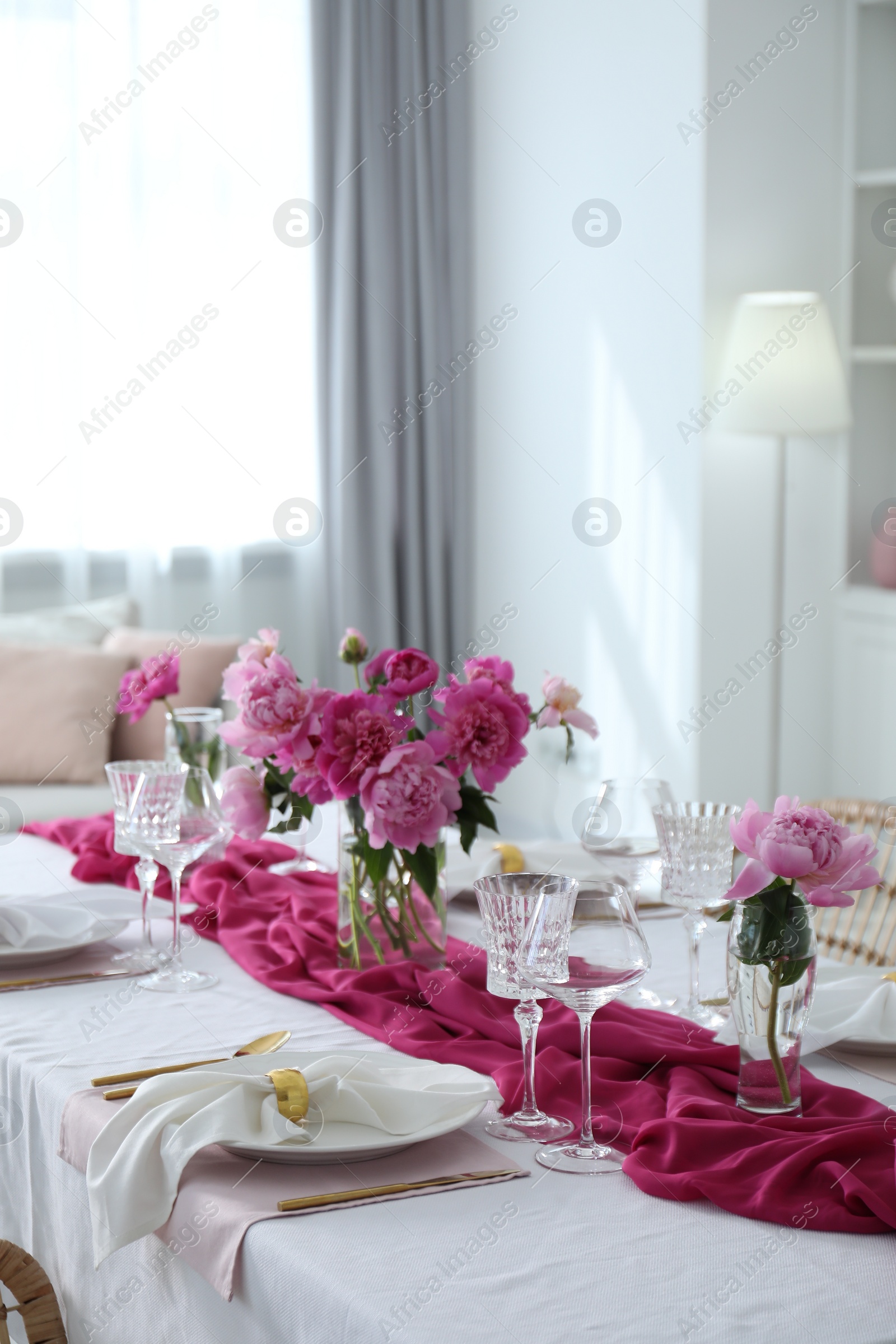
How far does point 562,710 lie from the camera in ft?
4.86

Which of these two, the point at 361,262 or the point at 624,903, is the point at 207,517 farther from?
the point at 624,903

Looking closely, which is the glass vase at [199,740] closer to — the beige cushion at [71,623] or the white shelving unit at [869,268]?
the beige cushion at [71,623]

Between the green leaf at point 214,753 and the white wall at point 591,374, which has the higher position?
the white wall at point 591,374

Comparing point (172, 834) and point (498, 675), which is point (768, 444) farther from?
point (172, 834)

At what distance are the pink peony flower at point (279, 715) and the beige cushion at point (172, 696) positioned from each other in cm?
219

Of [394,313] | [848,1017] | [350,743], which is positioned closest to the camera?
[848,1017]

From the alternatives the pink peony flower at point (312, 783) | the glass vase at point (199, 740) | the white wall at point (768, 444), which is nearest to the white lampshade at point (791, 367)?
the white wall at point (768, 444)

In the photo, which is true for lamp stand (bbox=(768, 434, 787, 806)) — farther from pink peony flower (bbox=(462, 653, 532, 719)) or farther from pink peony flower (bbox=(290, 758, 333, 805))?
pink peony flower (bbox=(290, 758, 333, 805))

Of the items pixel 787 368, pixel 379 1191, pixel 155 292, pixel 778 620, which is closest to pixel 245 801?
pixel 379 1191

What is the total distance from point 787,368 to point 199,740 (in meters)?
2.05

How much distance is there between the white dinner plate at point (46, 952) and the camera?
1.42 meters

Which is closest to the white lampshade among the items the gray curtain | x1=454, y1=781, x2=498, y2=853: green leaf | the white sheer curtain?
the gray curtain

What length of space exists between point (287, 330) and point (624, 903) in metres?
3.65

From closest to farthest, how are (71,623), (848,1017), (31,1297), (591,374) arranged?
1. (31,1297)
2. (848,1017)
3. (71,623)
4. (591,374)
